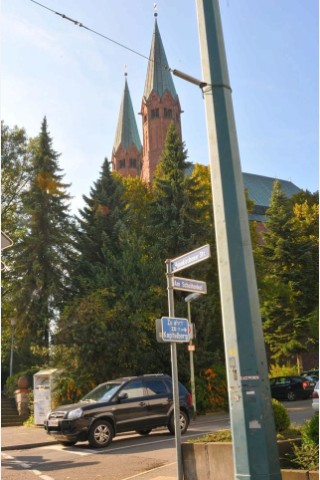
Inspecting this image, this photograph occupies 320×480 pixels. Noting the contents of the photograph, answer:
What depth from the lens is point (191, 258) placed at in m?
7.89

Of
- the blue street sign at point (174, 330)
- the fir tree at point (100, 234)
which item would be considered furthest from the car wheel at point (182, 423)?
the fir tree at point (100, 234)

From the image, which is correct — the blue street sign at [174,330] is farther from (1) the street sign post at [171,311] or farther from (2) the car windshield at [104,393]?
(2) the car windshield at [104,393]

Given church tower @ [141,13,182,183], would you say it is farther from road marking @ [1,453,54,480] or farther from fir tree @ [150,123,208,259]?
road marking @ [1,453,54,480]

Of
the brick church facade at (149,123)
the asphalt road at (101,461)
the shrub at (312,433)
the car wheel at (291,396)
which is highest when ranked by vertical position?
the brick church facade at (149,123)

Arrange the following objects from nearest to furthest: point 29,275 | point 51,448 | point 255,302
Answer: point 255,302 < point 51,448 < point 29,275

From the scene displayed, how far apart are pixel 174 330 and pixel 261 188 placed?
75.4 metres

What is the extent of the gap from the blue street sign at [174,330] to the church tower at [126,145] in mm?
76318

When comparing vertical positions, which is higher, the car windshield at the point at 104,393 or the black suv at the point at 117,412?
the car windshield at the point at 104,393

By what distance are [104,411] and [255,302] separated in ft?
32.9

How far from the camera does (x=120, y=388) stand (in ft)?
49.2

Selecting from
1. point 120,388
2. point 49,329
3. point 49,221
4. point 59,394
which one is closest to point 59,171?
point 49,221

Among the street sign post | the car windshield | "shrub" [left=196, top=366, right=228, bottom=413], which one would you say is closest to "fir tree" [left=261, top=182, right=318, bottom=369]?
"shrub" [left=196, top=366, right=228, bottom=413]

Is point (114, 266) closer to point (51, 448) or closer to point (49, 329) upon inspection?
point (49, 329)

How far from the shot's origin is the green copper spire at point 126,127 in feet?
280
